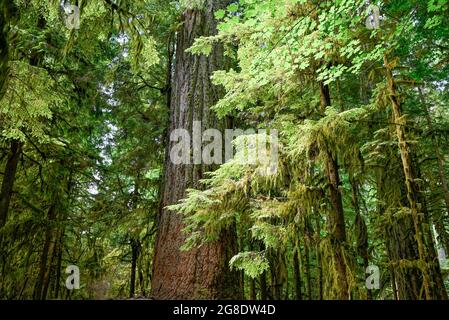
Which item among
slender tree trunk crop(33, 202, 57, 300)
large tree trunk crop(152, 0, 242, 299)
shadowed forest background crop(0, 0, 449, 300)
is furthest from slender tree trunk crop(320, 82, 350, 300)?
slender tree trunk crop(33, 202, 57, 300)

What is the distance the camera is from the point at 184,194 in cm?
469

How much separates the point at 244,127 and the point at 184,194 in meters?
2.00

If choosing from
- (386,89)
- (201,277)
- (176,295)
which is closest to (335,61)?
(386,89)

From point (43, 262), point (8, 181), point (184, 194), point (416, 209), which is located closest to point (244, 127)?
point (184, 194)

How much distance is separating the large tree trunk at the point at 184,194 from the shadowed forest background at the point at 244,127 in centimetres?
2

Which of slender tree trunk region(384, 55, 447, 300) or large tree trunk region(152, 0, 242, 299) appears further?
large tree trunk region(152, 0, 242, 299)

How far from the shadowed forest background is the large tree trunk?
0.7 inches

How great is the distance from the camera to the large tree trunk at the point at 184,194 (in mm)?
4172

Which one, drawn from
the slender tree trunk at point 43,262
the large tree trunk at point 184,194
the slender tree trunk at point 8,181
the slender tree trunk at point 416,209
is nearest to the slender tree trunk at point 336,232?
the slender tree trunk at point 416,209

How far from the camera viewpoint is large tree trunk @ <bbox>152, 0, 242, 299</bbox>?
4.17 meters

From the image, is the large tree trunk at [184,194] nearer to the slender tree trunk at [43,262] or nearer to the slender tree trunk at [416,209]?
the slender tree trunk at [416,209]

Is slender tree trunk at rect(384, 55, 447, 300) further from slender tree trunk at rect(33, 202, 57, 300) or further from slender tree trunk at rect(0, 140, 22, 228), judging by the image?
slender tree trunk at rect(33, 202, 57, 300)

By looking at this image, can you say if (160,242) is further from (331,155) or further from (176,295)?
(331,155)

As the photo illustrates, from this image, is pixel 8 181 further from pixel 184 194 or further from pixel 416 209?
pixel 416 209
